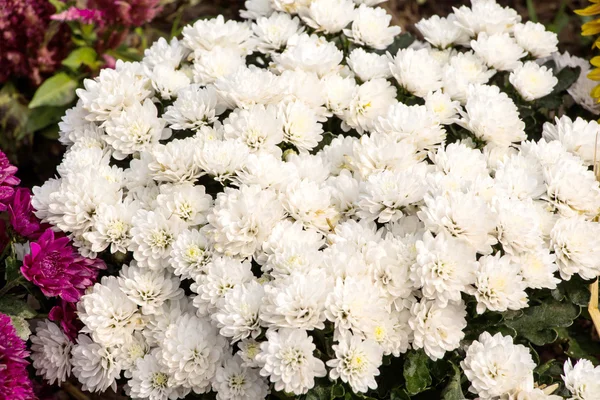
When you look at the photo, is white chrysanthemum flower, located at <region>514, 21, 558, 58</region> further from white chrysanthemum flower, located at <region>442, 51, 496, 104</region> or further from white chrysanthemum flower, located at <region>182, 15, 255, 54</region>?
white chrysanthemum flower, located at <region>182, 15, 255, 54</region>

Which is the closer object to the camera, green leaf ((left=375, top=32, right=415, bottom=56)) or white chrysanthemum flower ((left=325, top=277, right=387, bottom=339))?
white chrysanthemum flower ((left=325, top=277, right=387, bottom=339))

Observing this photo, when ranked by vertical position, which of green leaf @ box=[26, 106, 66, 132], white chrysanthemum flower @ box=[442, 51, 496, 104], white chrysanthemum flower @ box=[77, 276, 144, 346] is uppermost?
white chrysanthemum flower @ box=[442, 51, 496, 104]

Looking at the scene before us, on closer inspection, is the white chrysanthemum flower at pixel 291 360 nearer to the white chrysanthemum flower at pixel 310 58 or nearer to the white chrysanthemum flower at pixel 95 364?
the white chrysanthemum flower at pixel 95 364

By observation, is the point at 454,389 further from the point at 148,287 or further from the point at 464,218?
the point at 148,287

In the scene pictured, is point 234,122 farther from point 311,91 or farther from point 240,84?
point 311,91

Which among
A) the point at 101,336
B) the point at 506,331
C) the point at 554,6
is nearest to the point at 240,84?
the point at 101,336

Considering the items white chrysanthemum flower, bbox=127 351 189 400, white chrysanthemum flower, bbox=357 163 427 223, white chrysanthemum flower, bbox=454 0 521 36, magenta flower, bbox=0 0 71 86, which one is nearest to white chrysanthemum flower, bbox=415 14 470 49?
white chrysanthemum flower, bbox=454 0 521 36

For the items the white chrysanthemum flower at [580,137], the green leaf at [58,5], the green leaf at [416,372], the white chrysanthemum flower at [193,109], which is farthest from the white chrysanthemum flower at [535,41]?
the green leaf at [58,5]
